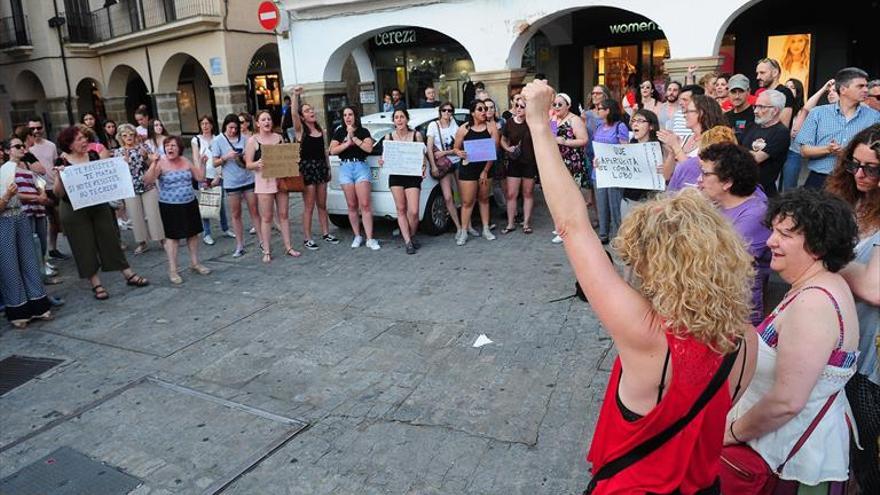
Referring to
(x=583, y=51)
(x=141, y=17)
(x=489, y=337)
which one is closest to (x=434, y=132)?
(x=489, y=337)

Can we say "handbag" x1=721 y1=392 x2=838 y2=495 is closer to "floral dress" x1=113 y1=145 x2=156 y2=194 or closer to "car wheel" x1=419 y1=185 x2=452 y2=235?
"car wheel" x1=419 y1=185 x2=452 y2=235

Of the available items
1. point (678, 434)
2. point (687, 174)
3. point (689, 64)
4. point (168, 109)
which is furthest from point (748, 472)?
point (168, 109)

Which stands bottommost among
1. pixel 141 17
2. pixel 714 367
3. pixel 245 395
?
pixel 245 395

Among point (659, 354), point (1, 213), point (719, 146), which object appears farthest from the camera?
point (1, 213)

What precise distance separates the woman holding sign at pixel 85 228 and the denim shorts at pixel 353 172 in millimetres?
2785

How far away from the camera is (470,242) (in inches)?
333

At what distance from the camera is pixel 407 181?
26.7 feet

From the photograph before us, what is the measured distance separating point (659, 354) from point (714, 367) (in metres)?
0.17

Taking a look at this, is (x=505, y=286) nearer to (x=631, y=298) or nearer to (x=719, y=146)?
(x=719, y=146)

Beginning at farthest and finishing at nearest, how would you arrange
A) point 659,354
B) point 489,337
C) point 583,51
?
point 583,51 < point 489,337 < point 659,354

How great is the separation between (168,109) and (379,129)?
1541 centimetres

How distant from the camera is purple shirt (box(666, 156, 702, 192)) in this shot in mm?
4684

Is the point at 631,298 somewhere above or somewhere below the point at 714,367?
above

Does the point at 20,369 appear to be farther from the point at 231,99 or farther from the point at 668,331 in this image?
the point at 231,99
